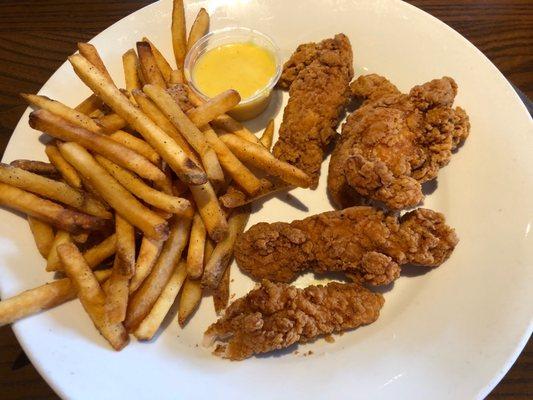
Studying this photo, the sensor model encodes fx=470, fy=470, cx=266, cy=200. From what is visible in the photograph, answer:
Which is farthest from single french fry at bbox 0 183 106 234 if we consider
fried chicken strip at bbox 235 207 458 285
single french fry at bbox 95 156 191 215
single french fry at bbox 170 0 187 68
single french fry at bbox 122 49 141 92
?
single french fry at bbox 170 0 187 68

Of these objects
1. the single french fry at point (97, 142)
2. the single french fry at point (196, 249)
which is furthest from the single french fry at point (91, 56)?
the single french fry at point (196, 249)

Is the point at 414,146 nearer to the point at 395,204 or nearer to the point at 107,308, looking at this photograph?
the point at 395,204

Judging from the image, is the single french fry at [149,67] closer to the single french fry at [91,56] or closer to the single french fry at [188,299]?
the single french fry at [91,56]

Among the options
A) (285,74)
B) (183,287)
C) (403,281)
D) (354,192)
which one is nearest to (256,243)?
(183,287)

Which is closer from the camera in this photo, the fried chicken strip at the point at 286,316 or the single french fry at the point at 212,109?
the fried chicken strip at the point at 286,316

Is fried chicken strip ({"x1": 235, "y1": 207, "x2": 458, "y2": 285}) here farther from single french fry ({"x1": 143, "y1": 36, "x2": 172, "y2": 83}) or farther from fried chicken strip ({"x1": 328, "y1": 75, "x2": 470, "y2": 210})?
single french fry ({"x1": 143, "y1": 36, "x2": 172, "y2": 83})

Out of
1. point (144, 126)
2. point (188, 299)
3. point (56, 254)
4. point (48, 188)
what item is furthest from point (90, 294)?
Answer: point (144, 126)
